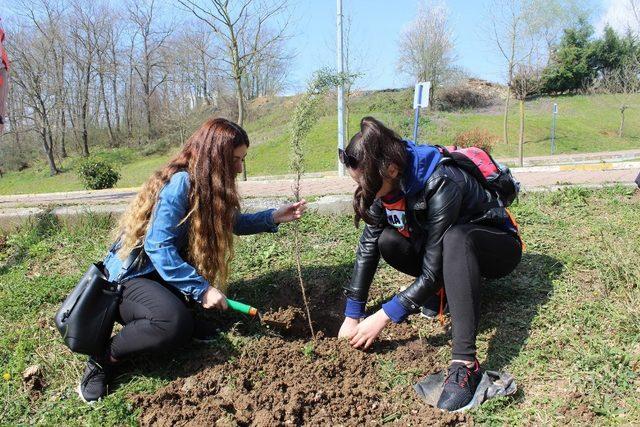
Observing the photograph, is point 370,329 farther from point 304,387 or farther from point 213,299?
point 213,299

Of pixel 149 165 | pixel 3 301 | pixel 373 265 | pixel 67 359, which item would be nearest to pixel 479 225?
pixel 373 265

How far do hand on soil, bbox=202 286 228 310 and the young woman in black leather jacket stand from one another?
636 millimetres

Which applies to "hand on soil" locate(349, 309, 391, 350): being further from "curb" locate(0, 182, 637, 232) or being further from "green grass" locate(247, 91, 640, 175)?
"green grass" locate(247, 91, 640, 175)

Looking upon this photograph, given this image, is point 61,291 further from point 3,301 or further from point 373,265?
point 373,265

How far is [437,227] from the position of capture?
6.83ft

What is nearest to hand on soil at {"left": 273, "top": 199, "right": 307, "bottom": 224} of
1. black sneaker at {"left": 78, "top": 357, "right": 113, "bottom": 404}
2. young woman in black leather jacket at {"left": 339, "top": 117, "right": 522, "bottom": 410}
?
young woman in black leather jacket at {"left": 339, "top": 117, "right": 522, "bottom": 410}

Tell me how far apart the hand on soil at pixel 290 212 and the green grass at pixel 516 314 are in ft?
1.87

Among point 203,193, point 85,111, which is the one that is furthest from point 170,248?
point 85,111

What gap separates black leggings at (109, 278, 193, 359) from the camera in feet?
7.19

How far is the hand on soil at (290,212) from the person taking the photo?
2.72 meters

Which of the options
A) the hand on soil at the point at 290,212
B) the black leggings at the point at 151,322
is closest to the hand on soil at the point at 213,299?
the black leggings at the point at 151,322

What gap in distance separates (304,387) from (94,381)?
0.96 metres

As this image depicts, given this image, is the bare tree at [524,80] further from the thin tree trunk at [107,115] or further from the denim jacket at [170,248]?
the thin tree trunk at [107,115]

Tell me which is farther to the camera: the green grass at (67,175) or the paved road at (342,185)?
the green grass at (67,175)
